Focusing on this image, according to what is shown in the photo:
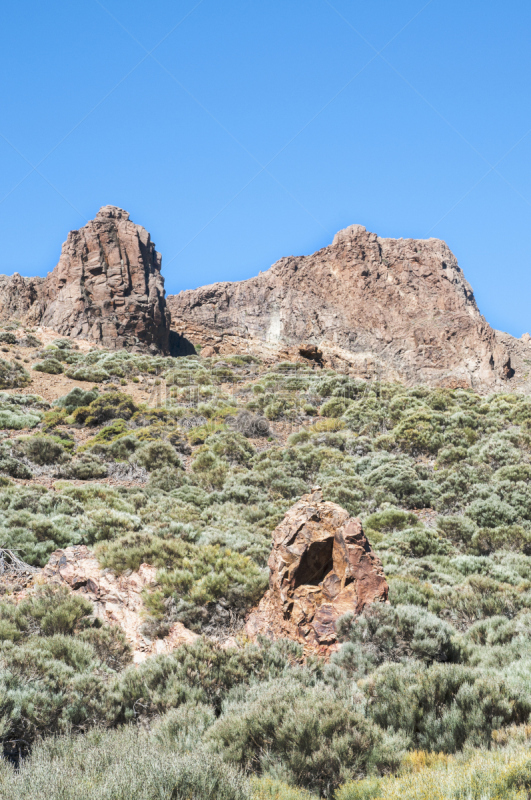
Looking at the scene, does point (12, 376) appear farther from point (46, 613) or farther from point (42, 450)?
point (46, 613)

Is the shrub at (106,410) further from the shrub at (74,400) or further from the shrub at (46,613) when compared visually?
the shrub at (46,613)

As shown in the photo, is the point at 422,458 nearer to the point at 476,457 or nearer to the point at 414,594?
the point at 476,457

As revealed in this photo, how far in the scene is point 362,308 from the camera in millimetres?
67062

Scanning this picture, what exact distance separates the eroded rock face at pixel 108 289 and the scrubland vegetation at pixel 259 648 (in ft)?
106

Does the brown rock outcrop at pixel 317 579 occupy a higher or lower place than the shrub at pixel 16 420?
lower

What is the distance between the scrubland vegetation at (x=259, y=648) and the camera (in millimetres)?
3264

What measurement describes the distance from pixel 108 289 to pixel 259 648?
158ft

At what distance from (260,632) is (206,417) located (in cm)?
1652

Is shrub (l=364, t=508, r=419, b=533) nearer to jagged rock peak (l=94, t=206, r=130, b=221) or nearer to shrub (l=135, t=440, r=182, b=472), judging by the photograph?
shrub (l=135, t=440, r=182, b=472)

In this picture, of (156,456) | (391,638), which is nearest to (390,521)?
(391,638)

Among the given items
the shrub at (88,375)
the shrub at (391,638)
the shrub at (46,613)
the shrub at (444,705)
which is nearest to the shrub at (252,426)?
the shrub at (88,375)

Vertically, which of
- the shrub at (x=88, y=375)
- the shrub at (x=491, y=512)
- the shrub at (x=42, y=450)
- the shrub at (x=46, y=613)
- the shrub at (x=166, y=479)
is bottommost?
the shrub at (x=46, y=613)

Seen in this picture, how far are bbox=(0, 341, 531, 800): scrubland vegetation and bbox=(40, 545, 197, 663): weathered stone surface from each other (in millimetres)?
165

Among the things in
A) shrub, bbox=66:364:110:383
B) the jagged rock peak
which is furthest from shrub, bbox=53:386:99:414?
the jagged rock peak
